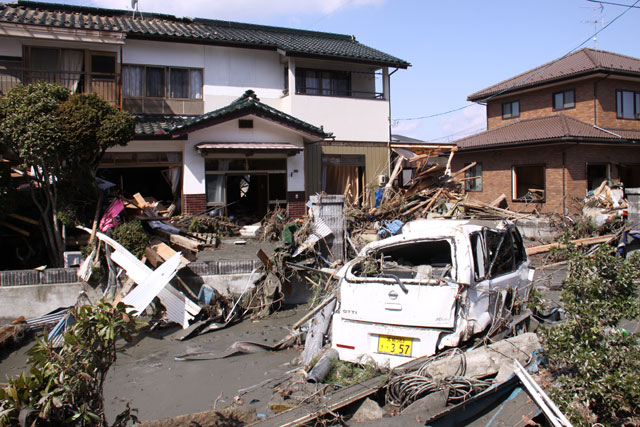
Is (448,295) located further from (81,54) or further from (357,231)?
(81,54)

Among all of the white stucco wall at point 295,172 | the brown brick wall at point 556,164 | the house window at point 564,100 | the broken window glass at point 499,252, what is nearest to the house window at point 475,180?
the brown brick wall at point 556,164

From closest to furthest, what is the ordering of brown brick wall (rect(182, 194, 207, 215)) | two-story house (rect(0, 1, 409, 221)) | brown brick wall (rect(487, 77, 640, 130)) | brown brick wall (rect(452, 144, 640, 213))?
two-story house (rect(0, 1, 409, 221)) < brown brick wall (rect(182, 194, 207, 215)) < brown brick wall (rect(452, 144, 640, 213)) < brown brick wall (rect(487, 77, 640, 130))

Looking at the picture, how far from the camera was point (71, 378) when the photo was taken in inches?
119

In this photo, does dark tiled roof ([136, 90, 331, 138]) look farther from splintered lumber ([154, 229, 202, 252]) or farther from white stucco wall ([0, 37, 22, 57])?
splintered lumber ([154, 229, 202, 252])

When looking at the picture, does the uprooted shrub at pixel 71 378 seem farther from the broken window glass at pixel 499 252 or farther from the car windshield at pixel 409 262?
the broken window glass at pixel 499 252

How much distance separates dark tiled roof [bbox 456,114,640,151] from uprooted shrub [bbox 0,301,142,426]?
20696 mm

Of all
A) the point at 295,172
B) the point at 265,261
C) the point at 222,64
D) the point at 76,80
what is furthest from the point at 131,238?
the point at 222,64

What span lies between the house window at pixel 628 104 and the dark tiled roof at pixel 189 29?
38.2 ft

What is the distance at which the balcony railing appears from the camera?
14.4 metres

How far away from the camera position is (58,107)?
948 centimetres

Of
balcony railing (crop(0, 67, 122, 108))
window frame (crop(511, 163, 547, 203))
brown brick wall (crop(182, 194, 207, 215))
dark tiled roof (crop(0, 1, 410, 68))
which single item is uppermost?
dark tiled roof (crop(0, 1, 410, 68))

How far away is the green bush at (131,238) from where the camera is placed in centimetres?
944

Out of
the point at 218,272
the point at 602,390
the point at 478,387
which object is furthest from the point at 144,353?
the point at 602,390

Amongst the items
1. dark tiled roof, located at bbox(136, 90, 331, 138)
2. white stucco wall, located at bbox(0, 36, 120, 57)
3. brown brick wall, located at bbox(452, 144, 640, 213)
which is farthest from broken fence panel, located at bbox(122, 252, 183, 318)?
brown brick wall, located at bbox(452, 144, 640, 213)
